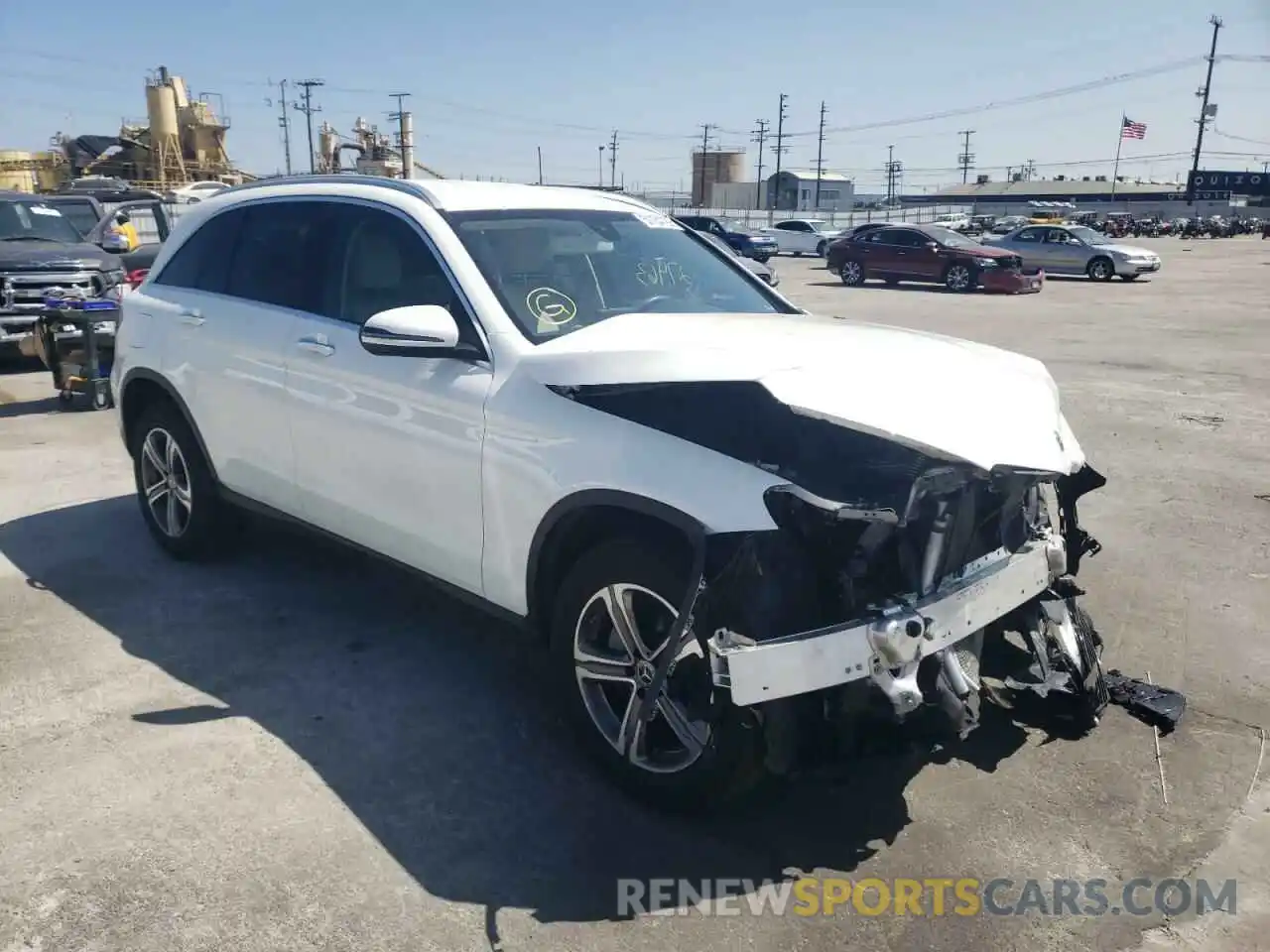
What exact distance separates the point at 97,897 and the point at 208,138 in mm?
52096

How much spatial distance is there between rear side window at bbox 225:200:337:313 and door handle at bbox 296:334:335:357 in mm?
160

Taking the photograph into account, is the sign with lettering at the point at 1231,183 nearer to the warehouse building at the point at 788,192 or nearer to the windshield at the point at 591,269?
the warehouse building at the point at 788,192

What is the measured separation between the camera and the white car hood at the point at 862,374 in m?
2.81

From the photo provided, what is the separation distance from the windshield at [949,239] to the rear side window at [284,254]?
2249cm

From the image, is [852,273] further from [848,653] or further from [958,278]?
[848,653]

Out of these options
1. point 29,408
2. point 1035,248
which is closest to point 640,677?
point 29,408

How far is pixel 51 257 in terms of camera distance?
12.4 m

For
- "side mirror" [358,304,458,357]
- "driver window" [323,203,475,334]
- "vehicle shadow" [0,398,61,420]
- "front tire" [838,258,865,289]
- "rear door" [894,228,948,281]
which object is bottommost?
"vehicle shadow" [0,398,61,420]

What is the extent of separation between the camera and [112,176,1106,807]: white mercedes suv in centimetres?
281

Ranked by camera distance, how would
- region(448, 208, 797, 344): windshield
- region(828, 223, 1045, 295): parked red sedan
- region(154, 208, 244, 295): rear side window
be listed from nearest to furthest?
1. region(448, 208, 797, 344): windshield
2. region(154, 208, 244, 295): rear side window
3. region(828, 223, 1045, 295): parked red sedan

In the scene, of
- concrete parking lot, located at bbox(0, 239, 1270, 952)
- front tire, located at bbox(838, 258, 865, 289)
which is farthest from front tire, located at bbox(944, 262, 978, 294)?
concrete parking lot, located at bbox(0, 239, 1270, 952)

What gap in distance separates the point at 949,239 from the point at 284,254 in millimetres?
23122

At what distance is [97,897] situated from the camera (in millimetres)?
2877

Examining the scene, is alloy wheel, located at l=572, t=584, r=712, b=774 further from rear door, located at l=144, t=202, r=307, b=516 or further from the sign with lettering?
the sign with lettering
